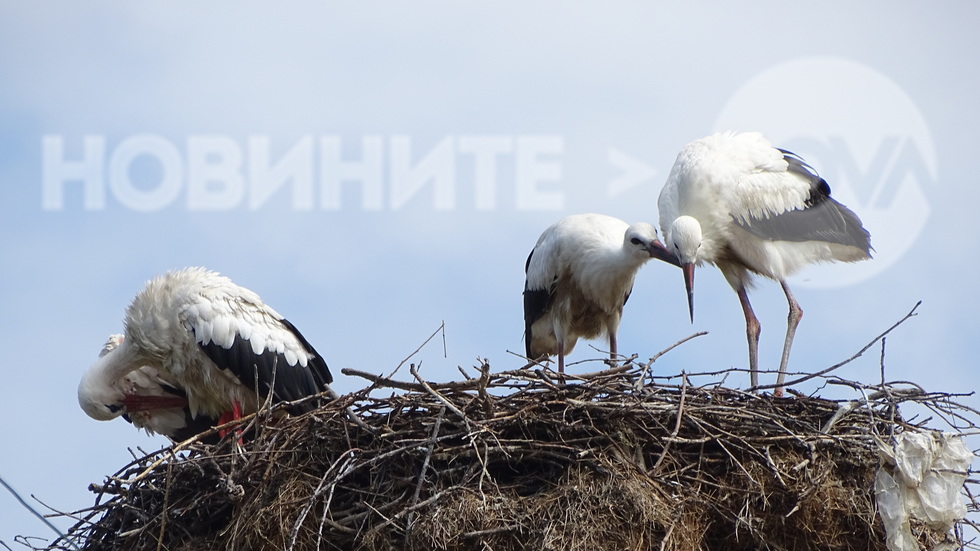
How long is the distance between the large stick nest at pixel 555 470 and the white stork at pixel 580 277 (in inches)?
72.1

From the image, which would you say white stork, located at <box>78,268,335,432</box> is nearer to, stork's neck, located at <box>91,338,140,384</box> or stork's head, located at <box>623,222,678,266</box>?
stork's neck, located at <box>91,338,140,384</box>

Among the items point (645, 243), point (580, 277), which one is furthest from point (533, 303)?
point (645, 243)

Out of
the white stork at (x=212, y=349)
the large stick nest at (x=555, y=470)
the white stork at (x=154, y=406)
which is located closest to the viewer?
the large stick nest at (x=555, y=470)

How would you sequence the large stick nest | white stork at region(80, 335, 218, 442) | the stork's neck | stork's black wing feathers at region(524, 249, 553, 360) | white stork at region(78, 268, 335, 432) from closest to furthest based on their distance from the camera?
the large stick nest, white stork at region(78, 268, 335, 432), the stork's neck, white stork at region(80, 335, 218, 442), stork's black wing feathers at region(524, 249, 553, 360)

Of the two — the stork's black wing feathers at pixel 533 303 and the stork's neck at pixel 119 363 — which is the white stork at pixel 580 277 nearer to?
the stork's black wing feathers at pixel 533 303

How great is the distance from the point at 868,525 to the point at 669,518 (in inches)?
35.8

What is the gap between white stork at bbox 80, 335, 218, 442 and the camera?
7.77m

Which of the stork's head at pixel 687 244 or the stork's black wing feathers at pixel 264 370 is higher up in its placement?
the stork's head at pixel 687 244

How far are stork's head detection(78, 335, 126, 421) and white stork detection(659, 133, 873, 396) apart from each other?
334cm

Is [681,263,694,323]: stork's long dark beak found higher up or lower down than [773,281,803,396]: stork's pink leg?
higher up

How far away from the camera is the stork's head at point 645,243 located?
7.39 m

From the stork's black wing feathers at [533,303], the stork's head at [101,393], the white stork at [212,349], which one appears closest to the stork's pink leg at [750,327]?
the stork's black wing feathers at [533,303]

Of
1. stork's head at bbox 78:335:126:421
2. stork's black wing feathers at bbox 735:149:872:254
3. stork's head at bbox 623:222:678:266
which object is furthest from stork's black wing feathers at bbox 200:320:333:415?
stork's black wing feathers at bbox 735:149:872:254

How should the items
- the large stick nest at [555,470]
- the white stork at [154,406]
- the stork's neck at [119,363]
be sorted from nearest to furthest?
the large stick nest at [555,470]
the stork's neck at [119,363]
the white stork at [154,406]
